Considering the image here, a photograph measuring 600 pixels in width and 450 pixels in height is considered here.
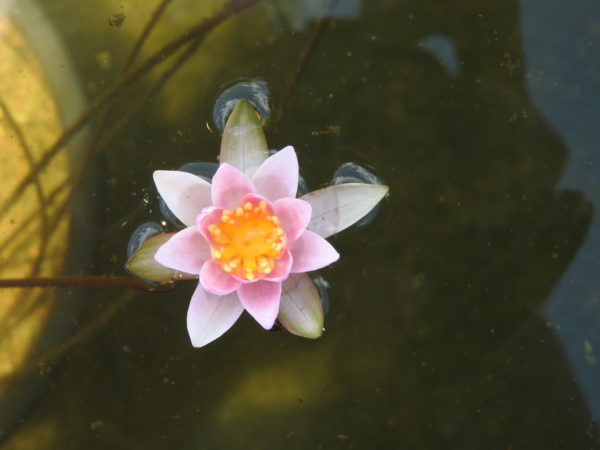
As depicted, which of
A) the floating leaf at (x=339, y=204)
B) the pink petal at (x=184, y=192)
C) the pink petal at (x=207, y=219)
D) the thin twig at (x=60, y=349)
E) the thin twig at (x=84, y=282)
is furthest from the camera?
the thin twig at (x=60, y=349)

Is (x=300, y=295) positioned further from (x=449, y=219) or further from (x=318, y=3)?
(x=318, y=3)

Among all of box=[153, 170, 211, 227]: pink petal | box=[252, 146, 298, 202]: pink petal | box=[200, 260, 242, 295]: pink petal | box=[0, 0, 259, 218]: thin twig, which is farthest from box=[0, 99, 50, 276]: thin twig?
box=[252, 146, 298, 202]: pink petal

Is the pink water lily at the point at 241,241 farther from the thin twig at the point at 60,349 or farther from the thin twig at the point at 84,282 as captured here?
the thin twig at the point at 60,349

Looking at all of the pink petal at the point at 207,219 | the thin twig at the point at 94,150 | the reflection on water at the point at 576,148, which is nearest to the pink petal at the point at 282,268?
the pink petal at the point at 207,219

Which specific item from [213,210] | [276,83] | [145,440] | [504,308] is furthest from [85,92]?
[504,308]

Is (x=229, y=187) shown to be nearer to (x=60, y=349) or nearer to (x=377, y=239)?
(x=377, y=239)

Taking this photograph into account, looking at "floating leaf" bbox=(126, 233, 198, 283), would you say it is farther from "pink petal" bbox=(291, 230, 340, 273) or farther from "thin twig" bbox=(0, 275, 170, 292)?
"pink petal" bbox=(291, 230, 340, 273)
